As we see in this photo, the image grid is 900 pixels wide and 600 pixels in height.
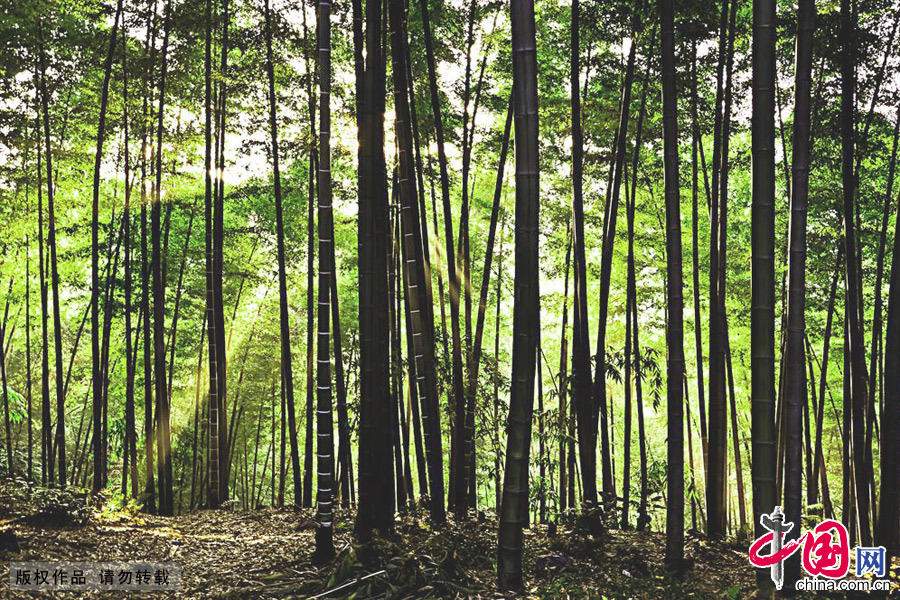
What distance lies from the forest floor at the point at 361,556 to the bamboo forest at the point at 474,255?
0.03 metres

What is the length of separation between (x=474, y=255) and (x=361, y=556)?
22.7 ft

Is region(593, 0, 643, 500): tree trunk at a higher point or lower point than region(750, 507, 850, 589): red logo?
higher

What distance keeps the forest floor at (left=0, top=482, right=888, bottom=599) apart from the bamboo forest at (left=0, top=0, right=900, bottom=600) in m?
0.03

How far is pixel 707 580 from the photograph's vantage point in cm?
452

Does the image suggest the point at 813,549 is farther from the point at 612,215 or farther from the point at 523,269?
the point at 612,215

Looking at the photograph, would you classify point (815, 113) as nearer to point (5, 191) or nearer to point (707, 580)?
point (707, 580)

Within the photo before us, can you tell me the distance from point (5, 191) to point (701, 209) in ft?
32.5

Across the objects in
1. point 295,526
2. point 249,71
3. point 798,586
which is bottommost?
point 295,526

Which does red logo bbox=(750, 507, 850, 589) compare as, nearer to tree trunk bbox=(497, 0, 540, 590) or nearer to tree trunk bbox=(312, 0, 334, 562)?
tree trunk bbox=(497, 0, 540, 590)

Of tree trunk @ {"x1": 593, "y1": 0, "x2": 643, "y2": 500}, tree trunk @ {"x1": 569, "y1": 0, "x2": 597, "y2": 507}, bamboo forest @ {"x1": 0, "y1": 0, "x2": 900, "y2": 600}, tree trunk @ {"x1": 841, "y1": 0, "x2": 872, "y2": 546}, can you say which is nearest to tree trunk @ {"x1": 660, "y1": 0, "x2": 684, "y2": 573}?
bamboo forest @ {"x1": 0, "y1": 0, "x2": 900, "y2": 600}

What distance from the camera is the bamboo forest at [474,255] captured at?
3.74 metres

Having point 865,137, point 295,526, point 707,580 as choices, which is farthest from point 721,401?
point 295,526

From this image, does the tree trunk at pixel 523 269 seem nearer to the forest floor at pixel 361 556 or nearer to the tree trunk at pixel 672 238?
the forest floor at pixel 361 556

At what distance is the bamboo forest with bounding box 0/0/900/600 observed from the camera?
3.74 m
